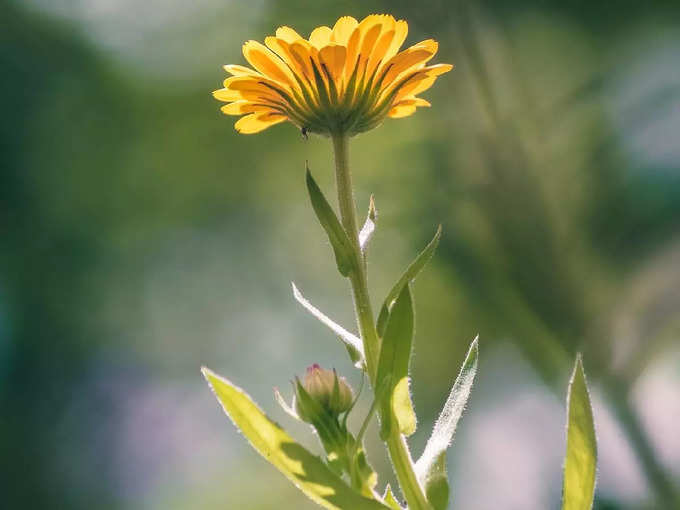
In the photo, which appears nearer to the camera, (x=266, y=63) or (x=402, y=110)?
(x=266, y=63)

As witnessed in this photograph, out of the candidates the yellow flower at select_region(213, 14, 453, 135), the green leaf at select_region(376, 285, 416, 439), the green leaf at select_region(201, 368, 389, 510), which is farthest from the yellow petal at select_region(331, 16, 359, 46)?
the green leaf at select_region(201, 368, 389, 510)

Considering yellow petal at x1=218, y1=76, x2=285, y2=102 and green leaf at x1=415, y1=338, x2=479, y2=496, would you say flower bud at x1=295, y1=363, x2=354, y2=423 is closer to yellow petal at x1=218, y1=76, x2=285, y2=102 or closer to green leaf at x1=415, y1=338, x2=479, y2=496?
green leaf at x1=415, y1=338, x2=479, y2=496

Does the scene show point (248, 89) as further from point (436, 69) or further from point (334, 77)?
point (436, 69)

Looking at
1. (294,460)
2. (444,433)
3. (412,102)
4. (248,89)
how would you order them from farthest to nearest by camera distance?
1. (412,102)
2. (248,89)
3. (444,433)
4. (294,460)

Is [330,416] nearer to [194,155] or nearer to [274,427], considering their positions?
[274,427]

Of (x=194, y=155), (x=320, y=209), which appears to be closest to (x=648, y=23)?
(x=194, y=155)

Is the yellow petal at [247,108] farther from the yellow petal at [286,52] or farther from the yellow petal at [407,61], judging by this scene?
the yellow petal at [407,61]

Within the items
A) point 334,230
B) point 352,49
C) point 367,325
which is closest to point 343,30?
point 352,49

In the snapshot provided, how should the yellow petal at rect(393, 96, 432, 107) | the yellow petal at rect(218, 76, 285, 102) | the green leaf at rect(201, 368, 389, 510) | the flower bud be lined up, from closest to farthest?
1. the green leaf at rect(201, 368, 389, 510)
2. the flower bud
3. the yellow petal at rect(218, 76, 285, 102)
4. the yellow petal at rect(393, 96, 432, 107)
